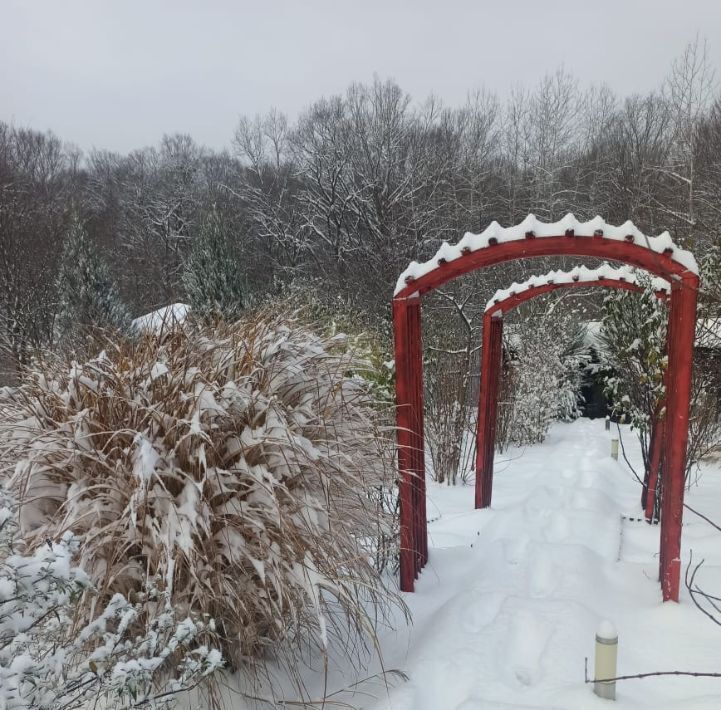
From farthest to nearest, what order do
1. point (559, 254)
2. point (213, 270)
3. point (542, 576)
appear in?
1. point (213, 270)
2. point (542, 576)
3. point (559, 254)

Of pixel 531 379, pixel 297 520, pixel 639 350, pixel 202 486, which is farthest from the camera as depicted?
pixel 531 379

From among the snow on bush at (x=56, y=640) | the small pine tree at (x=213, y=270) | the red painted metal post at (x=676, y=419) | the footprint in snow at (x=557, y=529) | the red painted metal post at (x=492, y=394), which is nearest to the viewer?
the snow on bush at (x=56, y=640)

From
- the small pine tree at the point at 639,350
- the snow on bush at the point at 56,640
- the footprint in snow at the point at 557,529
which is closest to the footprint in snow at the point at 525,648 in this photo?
the footprint in snow at the point at 557,529

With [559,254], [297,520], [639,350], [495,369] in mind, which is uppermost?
[559,254]

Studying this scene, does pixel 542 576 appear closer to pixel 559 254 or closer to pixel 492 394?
pixel 492 394

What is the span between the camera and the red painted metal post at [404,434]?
10.4 feet

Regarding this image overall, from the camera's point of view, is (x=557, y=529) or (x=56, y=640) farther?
(x=557, y=529)

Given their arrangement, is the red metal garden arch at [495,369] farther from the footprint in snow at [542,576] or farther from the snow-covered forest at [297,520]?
the footprint in snow at [542,576]

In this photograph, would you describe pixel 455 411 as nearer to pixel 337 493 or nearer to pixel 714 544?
pixel 714 544

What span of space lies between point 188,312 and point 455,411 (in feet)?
12.9

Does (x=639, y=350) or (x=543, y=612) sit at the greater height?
(x=639, y=350)

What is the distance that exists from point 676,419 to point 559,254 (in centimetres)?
111

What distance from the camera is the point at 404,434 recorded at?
327 centimetres

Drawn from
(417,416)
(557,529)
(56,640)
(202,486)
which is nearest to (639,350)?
(557,529)
